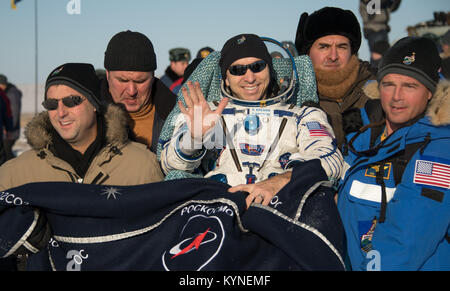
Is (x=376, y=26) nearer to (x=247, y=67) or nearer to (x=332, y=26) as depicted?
(x=332, y=26)

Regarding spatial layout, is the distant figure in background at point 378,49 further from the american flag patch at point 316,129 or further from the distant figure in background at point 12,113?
the distant figure in background at point 12,113

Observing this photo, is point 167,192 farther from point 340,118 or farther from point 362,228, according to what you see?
point 340,118

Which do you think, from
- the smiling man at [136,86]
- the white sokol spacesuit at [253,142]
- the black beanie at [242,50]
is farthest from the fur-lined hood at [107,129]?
the black beanie at [242,50]

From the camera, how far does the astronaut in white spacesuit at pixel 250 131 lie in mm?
2947

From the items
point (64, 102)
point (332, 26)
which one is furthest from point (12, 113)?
point (332, 26)

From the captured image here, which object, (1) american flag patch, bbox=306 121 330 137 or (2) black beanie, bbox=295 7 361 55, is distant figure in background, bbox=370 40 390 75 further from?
(1) american flag patch, bbox=306 121 330 137

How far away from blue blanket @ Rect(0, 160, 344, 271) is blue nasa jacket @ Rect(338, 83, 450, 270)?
8.6 inches

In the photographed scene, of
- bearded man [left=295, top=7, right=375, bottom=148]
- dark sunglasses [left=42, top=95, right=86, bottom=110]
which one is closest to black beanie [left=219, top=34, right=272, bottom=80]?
bearded man [left=295, top=7, right=375, bottom=148]

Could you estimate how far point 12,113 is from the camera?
9.83 meters

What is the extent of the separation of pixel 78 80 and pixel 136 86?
718mm

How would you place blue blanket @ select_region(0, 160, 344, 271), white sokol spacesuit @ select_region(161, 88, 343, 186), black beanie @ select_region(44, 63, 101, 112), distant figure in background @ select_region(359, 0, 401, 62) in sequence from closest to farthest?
blue blanket @ select_region(0, 160, 344, 271) < white sokol spacesuit @ select_region(161, 88, 343, 186) < black beanie @ select_region(44, 63, 101, 112) < distant figure in background @ select_region(359, 0, 401, 62)

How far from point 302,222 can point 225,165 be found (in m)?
0.88

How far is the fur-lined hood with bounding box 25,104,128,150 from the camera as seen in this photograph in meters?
3.01

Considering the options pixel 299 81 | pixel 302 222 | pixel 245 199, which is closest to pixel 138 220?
pixel 245 199
